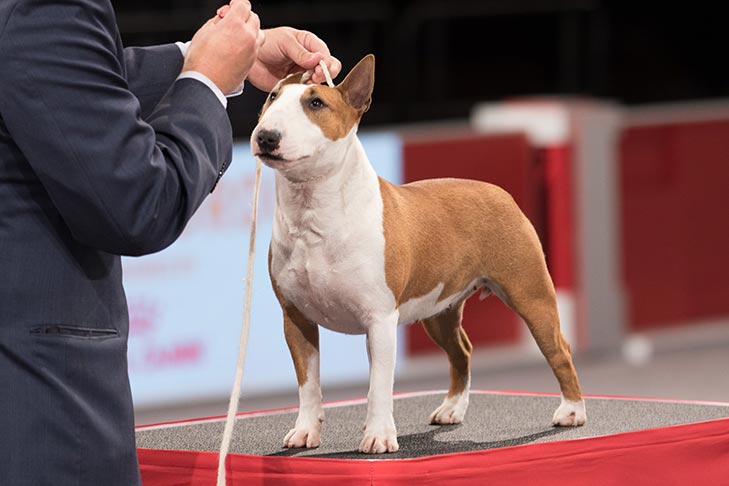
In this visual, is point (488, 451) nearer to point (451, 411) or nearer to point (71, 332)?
point (451, 411)

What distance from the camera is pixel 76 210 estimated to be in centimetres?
149

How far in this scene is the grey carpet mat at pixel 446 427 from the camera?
6.82ft

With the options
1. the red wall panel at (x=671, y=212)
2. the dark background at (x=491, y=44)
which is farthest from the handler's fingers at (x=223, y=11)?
the dark background at (x=491, y=44)

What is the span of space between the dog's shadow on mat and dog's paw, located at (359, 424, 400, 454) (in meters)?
0.01

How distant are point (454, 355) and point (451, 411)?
0.10 metres

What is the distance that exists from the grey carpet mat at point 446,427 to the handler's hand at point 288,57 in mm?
577

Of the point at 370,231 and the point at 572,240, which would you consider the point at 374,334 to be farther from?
the point at 572,240

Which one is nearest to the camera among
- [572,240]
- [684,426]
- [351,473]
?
[351,473]

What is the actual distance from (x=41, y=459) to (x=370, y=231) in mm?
631

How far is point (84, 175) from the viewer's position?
4.79ft

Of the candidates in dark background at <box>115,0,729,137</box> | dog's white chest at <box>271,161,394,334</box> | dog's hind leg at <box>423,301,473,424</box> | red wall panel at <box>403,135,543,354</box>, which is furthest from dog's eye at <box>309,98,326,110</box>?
dark background at <box>115,0,729,137</box>

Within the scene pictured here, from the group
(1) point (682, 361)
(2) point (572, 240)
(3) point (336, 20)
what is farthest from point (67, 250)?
(3) point (336, 20)

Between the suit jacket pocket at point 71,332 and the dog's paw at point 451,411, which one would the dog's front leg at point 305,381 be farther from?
the suit jacket pocket at point 71,332

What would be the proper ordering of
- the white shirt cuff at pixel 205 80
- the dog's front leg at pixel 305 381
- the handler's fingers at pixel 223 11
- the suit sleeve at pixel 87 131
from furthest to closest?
the dog's front leg at pixel 305 381 → the handler's fingers at pixel 223 11 → the white shirt cuff at pixel 205 80 → the suit sleeve at pixel 87 131
